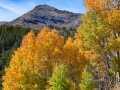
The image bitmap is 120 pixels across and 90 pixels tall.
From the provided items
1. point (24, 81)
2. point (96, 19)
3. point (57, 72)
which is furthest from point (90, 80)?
point (96, 19)

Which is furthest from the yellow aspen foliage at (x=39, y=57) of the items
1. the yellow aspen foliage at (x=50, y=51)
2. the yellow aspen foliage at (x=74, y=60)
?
the yellow aspen foliage at (x=74, y=60)

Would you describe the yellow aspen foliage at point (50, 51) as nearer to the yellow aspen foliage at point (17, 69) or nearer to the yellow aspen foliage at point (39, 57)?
the yellow aspen foliage at point (39, 57)

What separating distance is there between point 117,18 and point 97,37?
2.52 metres

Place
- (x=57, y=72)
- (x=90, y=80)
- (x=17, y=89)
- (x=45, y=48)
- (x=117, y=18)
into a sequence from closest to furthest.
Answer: (x=117, y=18) < (x=57, y=72) < (x=90, y=80) < (x=17, y=89) < (x=45, y=48)

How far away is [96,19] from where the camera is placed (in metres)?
26.3

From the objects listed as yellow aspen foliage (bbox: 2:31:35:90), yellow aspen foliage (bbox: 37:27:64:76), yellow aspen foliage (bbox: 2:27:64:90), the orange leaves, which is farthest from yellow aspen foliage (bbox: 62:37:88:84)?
yellow aspen foliage (bbox: 2:31:35:90)

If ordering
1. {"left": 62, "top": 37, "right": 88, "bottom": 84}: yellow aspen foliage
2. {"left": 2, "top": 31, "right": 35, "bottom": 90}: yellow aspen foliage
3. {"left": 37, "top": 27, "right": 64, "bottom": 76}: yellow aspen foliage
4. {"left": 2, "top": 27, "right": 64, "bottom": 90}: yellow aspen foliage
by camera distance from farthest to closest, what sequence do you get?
{"left": 62, "top": 37, "right": 88, "bottom": 84}: yellow aspen foliage, {"left": 37, "top": 27, "right": 64, "bottom": 76}: yellow aspen foliage, {"left": 2, "top": 27, "right": 64, "bottom": 90}: yellow aspen foliage, {"left": 2, "top": 31, "right": 35, "bottom": 90}: yellow aspen foliage

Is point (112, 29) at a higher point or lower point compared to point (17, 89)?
higher

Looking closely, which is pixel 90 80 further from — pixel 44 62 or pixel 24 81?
pixel 44 62

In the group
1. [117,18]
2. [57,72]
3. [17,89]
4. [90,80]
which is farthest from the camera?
[17,89]

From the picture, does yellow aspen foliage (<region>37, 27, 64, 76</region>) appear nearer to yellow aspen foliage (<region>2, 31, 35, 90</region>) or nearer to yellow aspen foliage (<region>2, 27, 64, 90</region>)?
yellow aspen foliage (<region>2, 27, 64, 90</region>)

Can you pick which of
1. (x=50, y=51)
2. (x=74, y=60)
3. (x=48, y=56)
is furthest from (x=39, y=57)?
(x=74, y=60)

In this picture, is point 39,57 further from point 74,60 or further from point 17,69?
point 17,69

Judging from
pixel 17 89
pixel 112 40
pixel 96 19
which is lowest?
pixel 17 89
